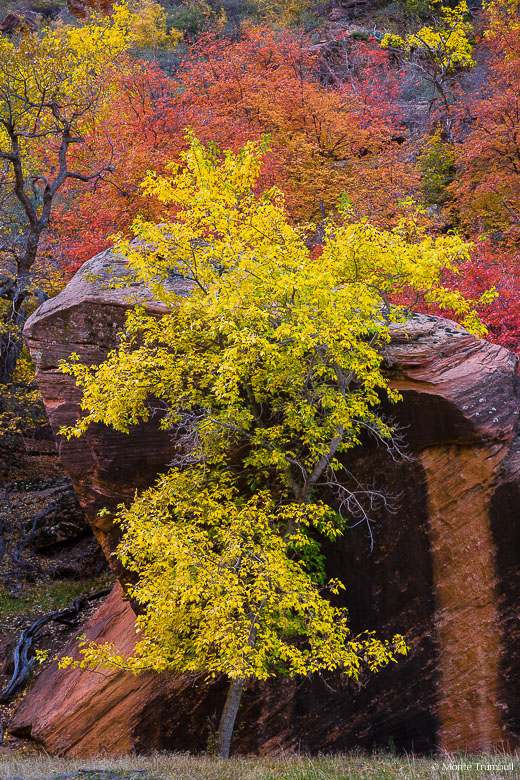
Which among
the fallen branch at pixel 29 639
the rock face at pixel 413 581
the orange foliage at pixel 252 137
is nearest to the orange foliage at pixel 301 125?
the orange foliage at pixel 252 137

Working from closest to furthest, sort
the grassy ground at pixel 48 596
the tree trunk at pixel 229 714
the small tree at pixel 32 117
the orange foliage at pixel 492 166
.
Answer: the tree trunk at pixel 229 714
the grassy ground at pixel 48 596
the small tree at pixel 32 117
the orange foliage at pixel 492 166

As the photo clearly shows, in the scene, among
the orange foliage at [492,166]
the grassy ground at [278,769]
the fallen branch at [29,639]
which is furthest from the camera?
the orange foliage at [492,166]

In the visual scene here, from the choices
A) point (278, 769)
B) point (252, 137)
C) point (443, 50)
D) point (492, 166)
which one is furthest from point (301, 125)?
point (278, 769)

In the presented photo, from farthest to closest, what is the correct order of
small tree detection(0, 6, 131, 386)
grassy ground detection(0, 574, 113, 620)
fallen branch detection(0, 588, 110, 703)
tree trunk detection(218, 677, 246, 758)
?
small tree detection(0, 6, 131, 386) < grassy ground detection(0, 574, 113, 620) < fallen branch detection(0, 588, 110, 703) < tree trunk detection(218, 677, 246, 758)

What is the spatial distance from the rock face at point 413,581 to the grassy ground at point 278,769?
82cm

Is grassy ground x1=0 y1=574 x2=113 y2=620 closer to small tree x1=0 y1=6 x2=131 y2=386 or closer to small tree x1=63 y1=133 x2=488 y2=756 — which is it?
small tree x1=0 y1=6 x2=131 y2=386

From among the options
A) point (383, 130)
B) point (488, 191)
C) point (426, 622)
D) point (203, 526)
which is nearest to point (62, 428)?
point (203, 526)

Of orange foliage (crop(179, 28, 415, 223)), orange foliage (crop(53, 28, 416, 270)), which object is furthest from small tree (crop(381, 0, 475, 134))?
orange foliage (crop(53, 28, 416, 270))

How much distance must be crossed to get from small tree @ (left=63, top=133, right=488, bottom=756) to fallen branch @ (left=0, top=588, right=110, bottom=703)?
633 cm

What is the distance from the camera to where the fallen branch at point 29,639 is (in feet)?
45.5

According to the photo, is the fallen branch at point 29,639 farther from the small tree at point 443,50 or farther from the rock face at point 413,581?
the small tree at point 443,50

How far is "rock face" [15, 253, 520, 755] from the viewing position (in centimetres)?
1043

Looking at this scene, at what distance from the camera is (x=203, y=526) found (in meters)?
10.6

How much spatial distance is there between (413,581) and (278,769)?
13.7 ft
